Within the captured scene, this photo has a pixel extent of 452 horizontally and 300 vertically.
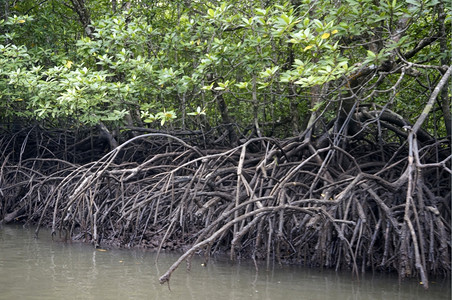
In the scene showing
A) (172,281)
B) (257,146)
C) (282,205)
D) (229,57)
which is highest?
(229,57)

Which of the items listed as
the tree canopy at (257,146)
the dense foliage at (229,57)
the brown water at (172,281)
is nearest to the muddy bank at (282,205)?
the tree canopy at (257,146)

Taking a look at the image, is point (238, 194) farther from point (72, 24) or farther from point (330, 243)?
point (72, 24)

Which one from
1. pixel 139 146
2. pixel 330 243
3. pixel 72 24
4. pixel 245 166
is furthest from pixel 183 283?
pixel 72 24

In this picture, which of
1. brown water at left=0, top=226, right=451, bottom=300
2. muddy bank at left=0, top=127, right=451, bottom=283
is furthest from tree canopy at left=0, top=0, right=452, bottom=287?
brown water at left=0, top=226, right=451, bottom=300

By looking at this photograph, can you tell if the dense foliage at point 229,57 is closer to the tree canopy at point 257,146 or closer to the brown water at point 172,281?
the tree canopy at point 257,146

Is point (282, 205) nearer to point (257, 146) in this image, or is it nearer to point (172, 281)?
point (172, 281)

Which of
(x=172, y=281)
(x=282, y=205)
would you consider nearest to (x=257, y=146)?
(x=282, y=205)

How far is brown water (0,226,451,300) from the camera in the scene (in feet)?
12.5

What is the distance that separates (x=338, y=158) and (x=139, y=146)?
9.52 feet

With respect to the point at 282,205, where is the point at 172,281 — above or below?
below

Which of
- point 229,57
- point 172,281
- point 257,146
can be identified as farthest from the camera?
point 257,146

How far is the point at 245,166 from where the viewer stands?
229 inches

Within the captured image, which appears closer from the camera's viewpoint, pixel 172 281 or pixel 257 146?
pixel 172 281

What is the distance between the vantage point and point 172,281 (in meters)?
4.13
